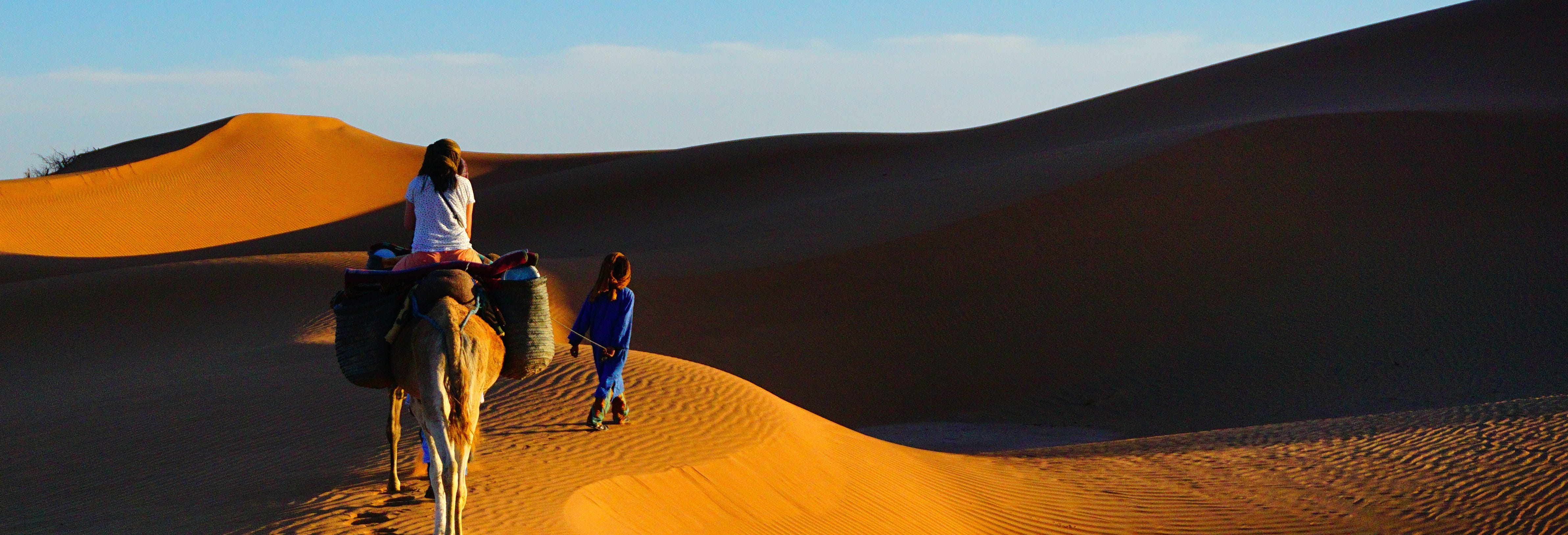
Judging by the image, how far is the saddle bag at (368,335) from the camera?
630 centimetres

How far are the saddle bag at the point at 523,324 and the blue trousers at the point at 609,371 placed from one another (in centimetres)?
207

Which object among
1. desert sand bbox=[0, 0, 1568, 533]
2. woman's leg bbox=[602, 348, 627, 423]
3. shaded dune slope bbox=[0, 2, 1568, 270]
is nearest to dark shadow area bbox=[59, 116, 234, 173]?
shaded dune slope bbox=[0, 2, 1568, 270]

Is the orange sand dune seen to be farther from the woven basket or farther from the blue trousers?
the woven basket

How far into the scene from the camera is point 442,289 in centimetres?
626

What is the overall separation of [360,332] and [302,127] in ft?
167

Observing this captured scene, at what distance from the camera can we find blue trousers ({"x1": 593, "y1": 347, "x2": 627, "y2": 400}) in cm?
907

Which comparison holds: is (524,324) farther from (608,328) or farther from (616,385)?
(616,385)

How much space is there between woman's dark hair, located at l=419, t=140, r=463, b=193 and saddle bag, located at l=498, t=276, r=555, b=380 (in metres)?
0.64

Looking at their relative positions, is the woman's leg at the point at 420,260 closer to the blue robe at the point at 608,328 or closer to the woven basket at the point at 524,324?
the woven basket at the point at 524,324

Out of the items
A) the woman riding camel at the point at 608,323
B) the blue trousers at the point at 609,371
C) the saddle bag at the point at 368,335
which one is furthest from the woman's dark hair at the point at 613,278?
the saddle bag at the point at 368,335

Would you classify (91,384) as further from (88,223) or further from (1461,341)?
(88,223)

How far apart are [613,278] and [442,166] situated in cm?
277

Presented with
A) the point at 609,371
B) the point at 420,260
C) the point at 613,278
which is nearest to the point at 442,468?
the point at 420,260

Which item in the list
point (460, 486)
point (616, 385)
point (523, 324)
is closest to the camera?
point (460, 486)
